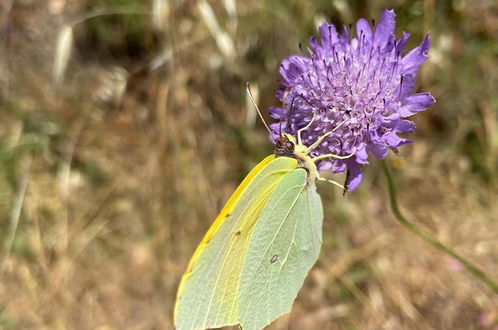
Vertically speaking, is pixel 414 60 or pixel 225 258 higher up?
pixel 414 60

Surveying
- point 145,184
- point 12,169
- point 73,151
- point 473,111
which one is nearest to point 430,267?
point 473,111

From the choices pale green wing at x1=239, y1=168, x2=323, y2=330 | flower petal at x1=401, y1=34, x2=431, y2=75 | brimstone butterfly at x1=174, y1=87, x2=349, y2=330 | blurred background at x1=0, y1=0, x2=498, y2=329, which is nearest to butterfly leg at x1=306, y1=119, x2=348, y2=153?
brimstone butterfly at x1=174, y1=87, x2=349, y2=330

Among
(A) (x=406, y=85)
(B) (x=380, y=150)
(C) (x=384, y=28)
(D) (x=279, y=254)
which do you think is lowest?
(D) (x=279, y=254)

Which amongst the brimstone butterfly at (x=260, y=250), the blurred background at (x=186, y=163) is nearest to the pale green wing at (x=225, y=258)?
the brimstone butterfly at (x=260, y=250)

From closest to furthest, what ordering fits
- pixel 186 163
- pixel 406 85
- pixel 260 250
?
1. pixel 406 85
2. pixel 260 250
3. pixel 186 163

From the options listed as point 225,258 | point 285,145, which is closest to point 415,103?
point 285,145

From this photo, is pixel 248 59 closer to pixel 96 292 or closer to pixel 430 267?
pixel 430 267

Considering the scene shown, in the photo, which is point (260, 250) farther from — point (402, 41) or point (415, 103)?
point (402, 41)

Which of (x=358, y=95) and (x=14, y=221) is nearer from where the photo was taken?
(x=358, y=95)
